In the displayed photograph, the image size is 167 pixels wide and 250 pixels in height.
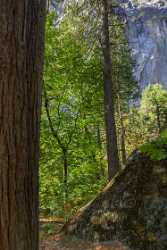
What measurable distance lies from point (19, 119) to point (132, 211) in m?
4.90

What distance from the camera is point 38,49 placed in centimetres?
204

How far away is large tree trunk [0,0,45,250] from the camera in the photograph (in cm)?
189

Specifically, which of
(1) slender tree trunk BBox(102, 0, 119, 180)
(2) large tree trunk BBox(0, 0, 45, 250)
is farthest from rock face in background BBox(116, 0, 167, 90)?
(2) large tree trunk BBox(0, 0, 45, 250)

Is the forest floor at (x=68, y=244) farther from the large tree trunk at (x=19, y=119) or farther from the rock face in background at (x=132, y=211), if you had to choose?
the large tree trunk at (x=19, y=119)

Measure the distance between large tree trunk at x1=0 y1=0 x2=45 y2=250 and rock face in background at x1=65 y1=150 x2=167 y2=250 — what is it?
441 centimetres

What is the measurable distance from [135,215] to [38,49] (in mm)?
4867

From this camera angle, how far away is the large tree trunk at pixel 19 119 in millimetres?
1893

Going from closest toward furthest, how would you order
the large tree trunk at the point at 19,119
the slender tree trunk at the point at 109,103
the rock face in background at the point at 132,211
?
the large tree trunk at the point at 19,119 < the rock face in background at the point at 132,211 < the slender tree trunk at the point at 109,103

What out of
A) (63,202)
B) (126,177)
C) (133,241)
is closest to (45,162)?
(63,202)

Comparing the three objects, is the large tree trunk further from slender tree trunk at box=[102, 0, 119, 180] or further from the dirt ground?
slender tree trunk at box=[102, 0, 119, 180]

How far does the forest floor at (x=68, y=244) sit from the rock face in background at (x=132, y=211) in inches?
4.1

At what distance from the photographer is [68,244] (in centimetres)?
667

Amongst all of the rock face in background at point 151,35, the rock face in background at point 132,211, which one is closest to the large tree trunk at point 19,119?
the rock face in background at point 132,211

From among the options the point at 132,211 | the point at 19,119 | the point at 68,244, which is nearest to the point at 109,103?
the point at 132,211
